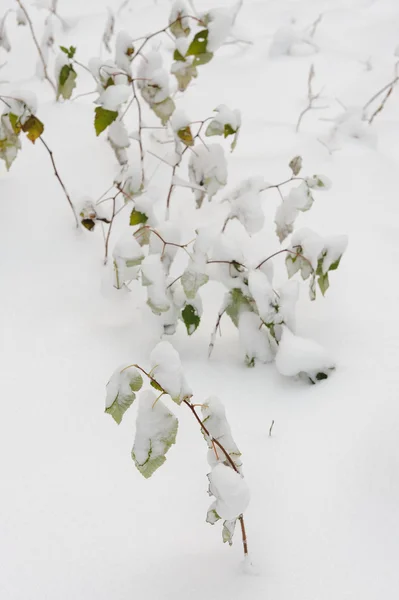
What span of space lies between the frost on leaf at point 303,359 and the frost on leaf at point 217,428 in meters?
0.33

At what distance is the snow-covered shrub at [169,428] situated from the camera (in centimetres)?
59

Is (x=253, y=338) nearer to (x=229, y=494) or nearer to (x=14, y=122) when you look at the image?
(x=229, y=494)

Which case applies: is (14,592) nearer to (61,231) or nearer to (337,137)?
(61,231)

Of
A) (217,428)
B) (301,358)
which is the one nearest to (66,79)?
(301,358)

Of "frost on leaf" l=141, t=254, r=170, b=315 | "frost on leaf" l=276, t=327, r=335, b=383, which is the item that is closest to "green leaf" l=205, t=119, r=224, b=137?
"frost on leaf" l=141, t=254, r=170, b=315

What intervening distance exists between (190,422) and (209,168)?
58cm

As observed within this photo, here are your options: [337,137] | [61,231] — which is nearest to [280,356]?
[61,231]

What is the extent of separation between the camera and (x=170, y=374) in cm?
61

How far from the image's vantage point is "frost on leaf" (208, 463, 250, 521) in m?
0.58

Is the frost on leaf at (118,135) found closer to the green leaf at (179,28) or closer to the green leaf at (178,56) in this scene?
the green leaf at (178,56)

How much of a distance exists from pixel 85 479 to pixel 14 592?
0.62 feet

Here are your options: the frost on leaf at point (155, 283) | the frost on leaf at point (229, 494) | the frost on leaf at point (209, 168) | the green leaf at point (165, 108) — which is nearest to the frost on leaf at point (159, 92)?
the green leaf at point (165, 108)

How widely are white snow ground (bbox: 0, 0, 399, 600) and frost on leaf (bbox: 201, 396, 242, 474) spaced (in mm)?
157

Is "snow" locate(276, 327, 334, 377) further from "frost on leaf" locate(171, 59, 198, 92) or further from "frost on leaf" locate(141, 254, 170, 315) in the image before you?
"frost on leaf" locate(171, 59, 198, 92)
